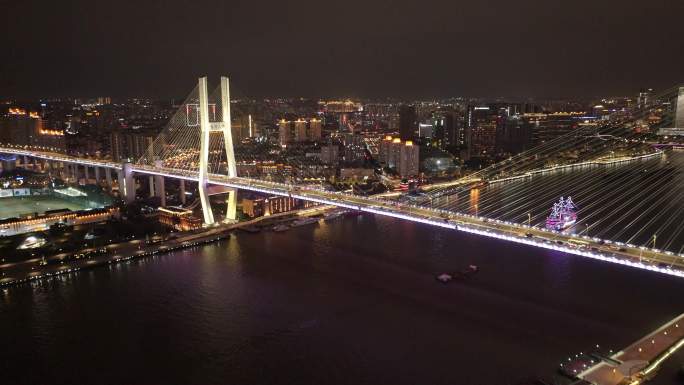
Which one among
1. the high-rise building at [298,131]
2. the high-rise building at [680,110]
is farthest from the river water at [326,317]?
the high-rise building at [298,131]

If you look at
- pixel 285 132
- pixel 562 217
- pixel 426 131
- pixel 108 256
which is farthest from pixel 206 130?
pixel 426 131

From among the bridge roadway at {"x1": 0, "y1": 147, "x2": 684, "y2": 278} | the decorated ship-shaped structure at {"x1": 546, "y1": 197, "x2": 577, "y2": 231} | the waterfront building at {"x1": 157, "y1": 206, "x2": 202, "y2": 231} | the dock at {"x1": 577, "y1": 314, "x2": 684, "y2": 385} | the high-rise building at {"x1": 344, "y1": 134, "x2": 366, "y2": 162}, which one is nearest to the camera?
the dock at {"x1": 577, "y1": 314, "x2": 684, "y2": 385}

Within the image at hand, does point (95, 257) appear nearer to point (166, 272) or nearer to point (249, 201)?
point (166, 272)

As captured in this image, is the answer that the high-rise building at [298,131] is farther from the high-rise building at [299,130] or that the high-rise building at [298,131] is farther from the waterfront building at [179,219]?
the waterfront building at [179,219]

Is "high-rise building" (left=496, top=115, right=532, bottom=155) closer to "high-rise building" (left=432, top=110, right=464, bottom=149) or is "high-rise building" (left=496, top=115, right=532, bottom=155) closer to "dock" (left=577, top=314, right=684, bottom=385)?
"high-rise building" (left=432, top=110, right=464, bottom=149)

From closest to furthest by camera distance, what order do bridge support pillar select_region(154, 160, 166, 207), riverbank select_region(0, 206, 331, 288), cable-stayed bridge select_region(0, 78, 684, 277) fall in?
cable-stayed bridge select_region(0, 78, 684, 277) < riverbank select_region(0, 206, 331, 288) < bridge support pillar select_region(154, 160, 166, 207)

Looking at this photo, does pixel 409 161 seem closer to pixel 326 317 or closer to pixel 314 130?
pixel 314 130

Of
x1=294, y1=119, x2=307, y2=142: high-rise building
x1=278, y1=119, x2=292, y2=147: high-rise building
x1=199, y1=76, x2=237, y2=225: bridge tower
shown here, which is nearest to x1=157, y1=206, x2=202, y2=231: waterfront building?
x1=199, y1=76, x2=237, y2=225: bridge tower
